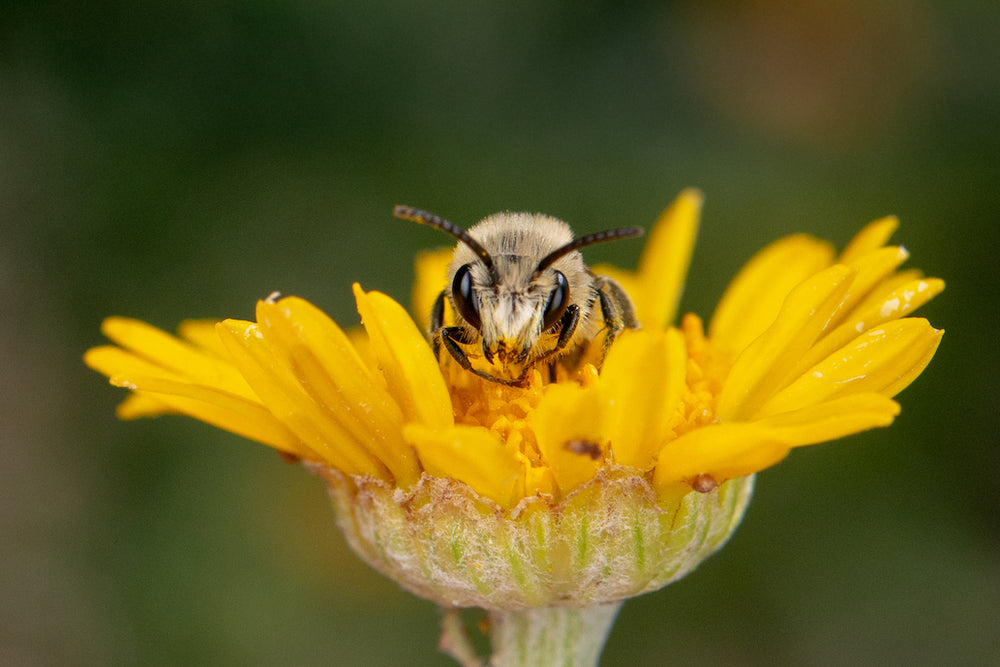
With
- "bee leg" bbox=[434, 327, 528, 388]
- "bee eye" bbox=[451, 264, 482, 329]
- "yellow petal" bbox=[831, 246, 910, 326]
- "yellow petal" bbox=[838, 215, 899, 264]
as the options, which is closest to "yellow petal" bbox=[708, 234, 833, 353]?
"yellow petal" bbox=[838, 215, 899, 264]

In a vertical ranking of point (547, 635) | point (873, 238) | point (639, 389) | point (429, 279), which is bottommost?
point (547, 635)

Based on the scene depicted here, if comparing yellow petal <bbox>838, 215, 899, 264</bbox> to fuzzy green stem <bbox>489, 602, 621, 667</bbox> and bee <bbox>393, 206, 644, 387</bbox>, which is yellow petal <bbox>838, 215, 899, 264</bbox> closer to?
bee <bbox>393, 206, 644, 387</bbox>

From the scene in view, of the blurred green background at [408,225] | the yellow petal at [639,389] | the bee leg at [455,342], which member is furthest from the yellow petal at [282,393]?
the blurred green background at [408,225]

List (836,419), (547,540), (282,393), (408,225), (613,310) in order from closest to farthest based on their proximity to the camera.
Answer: (836,419)
(547,540)
(282,393)
(613,310)
(408,225)

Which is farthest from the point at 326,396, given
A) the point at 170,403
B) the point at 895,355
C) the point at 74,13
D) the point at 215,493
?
the point at 74,13

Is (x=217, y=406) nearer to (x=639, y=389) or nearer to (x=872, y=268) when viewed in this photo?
(x=639, y=389)

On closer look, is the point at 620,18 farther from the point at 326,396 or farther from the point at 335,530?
the point at 326,396

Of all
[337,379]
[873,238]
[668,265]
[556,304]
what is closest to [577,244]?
[556,304]

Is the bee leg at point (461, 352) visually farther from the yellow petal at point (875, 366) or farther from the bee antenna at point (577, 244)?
the yellow petal at point (875, 366)
